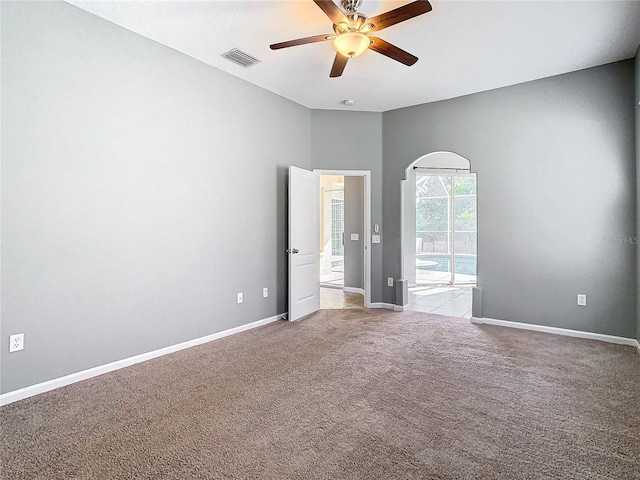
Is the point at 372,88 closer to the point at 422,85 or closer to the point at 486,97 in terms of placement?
the point at 422,85

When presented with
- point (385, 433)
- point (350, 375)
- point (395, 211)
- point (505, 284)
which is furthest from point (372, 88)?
point (385, 433)

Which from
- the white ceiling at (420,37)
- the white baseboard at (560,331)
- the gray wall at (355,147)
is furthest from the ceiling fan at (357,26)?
the white baseboard at (560,331)

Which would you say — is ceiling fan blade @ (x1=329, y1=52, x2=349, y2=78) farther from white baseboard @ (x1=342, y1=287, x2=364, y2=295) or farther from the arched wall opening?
the arched wall opening

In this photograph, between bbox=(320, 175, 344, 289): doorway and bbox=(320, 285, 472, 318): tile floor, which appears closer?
bbox=(320, 285, 472, 318): tile floor

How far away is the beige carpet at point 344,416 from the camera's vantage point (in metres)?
1.90

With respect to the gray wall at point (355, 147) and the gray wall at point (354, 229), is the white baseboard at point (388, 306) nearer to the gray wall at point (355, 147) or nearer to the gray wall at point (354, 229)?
the gray wall at point (355, 147)

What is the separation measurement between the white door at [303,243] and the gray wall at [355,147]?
46 cm

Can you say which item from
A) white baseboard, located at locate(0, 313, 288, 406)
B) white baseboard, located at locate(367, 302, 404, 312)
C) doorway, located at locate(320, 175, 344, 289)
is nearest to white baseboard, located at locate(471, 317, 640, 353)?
white baseboard, located at locate(367, 302, 404, 312)

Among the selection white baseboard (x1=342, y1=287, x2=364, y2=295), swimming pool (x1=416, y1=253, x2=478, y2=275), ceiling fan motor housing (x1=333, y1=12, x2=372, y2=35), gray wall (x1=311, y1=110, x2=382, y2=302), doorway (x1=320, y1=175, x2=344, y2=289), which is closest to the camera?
ceiling fan motor housing (x1=333, y1=12, x2=372, y2=35)

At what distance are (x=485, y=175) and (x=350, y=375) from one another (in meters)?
3.20

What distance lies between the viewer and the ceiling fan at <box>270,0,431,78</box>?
2.47 m

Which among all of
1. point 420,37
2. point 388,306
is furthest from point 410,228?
point 420,37

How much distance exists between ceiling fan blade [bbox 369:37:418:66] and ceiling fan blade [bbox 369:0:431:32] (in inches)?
7.5

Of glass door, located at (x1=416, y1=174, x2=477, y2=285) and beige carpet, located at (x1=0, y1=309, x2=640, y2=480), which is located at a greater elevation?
glass door, located at (x1=416, y1=174, x2=477, y2=285)
